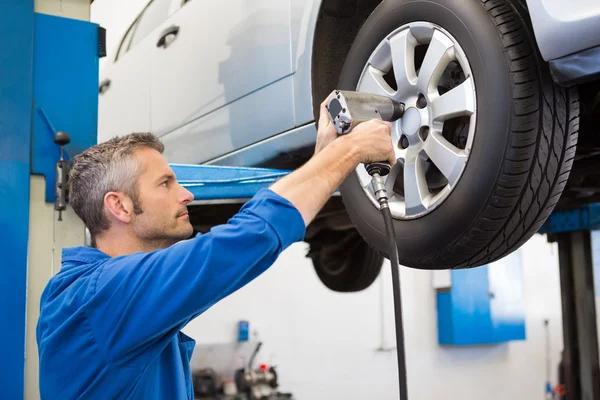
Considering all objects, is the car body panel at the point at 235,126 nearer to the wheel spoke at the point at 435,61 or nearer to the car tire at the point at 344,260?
the wheel spoke at the point at 435,61

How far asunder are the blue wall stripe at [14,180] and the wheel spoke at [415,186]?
3.16ft

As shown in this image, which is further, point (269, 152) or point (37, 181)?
point (269, 152)

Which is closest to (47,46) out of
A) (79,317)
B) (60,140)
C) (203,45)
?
(60,140)

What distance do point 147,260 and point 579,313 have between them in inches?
119

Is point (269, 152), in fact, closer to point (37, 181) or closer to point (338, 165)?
point (37, 181)

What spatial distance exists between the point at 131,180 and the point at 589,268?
2851 millimetres

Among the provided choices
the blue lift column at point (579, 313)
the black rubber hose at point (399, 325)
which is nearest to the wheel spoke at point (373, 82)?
the black rubber hose at point (399, 325)

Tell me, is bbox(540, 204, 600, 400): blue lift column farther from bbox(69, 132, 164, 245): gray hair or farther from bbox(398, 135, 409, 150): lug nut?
bbox(69, 132, 164, 245): gray hair

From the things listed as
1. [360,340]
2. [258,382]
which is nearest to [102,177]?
[258,382]

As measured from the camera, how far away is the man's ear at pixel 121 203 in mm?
1135

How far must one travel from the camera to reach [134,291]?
0.89 m

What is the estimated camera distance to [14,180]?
5.40ft

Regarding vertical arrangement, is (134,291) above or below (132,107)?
below

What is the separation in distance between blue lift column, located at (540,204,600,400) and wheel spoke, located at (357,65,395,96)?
2.04m
